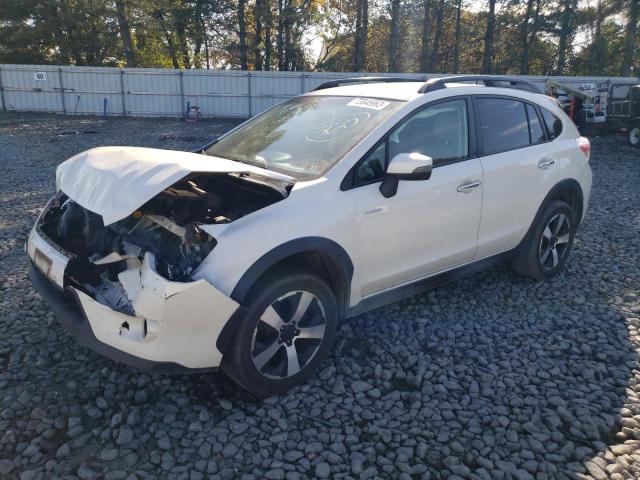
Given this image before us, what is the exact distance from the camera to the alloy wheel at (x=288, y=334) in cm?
303

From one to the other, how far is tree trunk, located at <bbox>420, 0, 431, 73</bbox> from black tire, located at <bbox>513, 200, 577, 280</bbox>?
34802 millimetres

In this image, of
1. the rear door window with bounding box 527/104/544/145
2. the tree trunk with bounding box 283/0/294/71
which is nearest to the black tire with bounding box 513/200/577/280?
the rear door window with bounding box 527/104/544/145

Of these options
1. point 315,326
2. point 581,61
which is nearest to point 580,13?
point 581,61

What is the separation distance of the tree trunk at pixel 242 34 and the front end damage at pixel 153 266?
29.3 m

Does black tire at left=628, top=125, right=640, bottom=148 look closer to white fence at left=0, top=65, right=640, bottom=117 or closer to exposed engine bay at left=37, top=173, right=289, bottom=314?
white fence at left=0, top=65, right=640, bottom=117

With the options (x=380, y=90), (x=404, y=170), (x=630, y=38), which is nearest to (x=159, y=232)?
(x=404, y=170)

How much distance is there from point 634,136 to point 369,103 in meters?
14.6

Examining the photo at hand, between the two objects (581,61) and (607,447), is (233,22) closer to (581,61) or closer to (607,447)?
(581,61)

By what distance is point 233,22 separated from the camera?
32.0 metres

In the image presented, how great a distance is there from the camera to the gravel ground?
2664 millimetres

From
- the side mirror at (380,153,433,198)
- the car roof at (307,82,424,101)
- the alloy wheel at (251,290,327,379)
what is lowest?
the alloy wheel at (251,290,327,379)

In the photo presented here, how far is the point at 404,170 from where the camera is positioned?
10.7 feet

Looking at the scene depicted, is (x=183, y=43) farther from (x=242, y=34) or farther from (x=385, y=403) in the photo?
(x=385, y=403)

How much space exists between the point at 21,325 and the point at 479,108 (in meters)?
3.94
